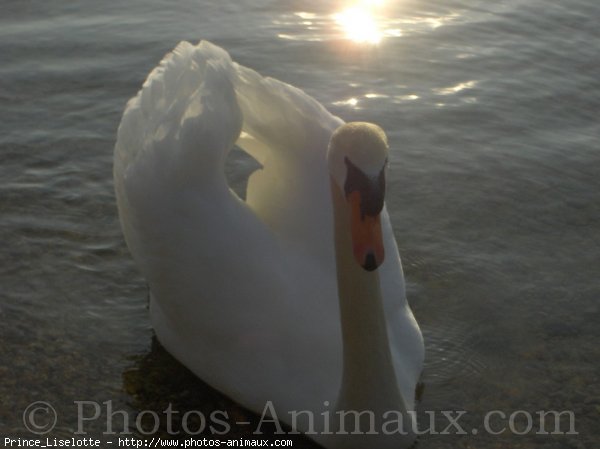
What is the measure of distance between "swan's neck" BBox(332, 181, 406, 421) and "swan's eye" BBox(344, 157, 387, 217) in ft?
0.76

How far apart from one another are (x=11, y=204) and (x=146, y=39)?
3327 millimetres

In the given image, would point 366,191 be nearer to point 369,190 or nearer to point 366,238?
point 369,190

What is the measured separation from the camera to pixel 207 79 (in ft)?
19.1

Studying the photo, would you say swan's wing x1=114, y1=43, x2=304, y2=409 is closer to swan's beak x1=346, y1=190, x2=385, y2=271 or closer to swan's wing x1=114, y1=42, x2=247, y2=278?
swan's wing x1=114, y1=42, x2=247, y2=278

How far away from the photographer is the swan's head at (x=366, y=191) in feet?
15.4

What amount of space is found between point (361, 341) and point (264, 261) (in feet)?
2.55

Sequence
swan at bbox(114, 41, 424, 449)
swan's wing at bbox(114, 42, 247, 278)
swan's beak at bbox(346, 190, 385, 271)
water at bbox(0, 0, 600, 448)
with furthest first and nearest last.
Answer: water at bbox(0, 0, 600, 448) → swan's wing at bbox(114, 42, 247, 278) → swan at bbox(114, 41, 424, 449) → swan's beak at bbox(346, 190, 385, 271)

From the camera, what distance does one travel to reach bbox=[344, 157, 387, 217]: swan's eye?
15.4 feet

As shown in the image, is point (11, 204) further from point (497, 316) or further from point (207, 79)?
point (497, 316)

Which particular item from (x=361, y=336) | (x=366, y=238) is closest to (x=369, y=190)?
(x=366, y=238)

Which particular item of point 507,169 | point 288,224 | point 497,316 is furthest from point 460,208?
point 288,224

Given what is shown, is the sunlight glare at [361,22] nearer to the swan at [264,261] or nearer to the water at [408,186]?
the water at [408,186]

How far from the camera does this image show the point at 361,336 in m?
5.14

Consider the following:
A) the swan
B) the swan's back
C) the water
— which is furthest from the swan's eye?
the water
